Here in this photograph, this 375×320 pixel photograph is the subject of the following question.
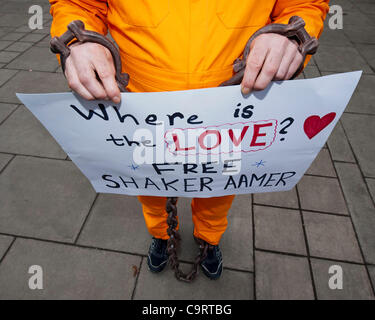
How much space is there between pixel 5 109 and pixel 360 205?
3671mm

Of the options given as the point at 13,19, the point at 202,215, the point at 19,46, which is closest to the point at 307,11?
the point at 202,215

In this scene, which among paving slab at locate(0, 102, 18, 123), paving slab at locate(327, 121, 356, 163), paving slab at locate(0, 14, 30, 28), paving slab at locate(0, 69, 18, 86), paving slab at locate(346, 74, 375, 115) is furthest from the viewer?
paving slab at locate(0, 14, 30, 28)

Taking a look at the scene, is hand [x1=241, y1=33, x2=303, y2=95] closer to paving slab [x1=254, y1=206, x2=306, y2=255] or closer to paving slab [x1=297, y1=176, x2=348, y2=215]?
paving slab [x1=254, y1=206, x2=306, y2=255]

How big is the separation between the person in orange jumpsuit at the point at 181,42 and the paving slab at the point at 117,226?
4.00ft

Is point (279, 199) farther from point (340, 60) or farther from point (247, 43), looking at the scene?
point (340, 60)

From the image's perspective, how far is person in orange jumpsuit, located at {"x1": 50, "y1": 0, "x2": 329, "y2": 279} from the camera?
0.75 metres

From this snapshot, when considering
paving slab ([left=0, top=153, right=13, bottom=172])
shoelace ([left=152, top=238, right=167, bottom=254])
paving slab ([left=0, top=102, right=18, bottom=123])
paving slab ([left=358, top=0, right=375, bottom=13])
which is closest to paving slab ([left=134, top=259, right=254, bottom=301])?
shoelace ([left=152, top=238, right=167, bottom=254])

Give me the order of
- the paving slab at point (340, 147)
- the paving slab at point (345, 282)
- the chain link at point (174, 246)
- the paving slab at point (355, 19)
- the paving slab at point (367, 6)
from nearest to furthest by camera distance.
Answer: the chain link at point (174, 246) < the paving slab at point (345, 282) < the paving slab at point (340, 147) < the paving slab at point (355, 19) < the paving slab at point (367, 6)

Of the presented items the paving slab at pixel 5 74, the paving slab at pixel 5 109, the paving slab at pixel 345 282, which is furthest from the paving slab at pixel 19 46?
the paving slab at pixel 345 282

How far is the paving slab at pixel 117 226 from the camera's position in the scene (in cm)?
181

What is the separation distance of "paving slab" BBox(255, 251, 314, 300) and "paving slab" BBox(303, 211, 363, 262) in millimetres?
167

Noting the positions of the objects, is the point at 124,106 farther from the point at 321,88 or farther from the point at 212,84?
the point at 321,88

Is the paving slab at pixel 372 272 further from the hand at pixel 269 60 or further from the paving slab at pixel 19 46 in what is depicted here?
the paving slab at pixel 19 46
